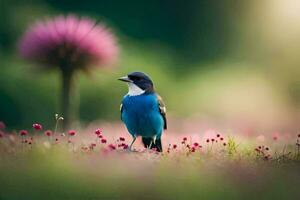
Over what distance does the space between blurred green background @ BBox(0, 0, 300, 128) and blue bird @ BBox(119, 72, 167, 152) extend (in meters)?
2.06

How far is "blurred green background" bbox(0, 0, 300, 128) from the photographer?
340 inches

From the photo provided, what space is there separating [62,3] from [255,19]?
2876mm

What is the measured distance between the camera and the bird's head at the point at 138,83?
458 cm

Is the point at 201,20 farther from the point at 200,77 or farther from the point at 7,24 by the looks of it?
the point at 7,24

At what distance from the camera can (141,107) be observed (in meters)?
4.65

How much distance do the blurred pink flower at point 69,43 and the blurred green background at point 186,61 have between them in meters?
0.28

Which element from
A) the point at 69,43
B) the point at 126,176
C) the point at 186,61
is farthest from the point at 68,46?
the point at 186,61

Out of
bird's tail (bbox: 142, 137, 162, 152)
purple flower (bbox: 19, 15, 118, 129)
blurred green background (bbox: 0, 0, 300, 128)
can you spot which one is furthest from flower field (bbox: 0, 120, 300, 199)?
blurred green background (bbox: 0, 0, 300, 128)

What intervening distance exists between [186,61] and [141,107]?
6.03 meters

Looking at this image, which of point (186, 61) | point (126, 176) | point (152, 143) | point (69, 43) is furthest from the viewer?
point (186, 61)

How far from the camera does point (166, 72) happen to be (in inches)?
384

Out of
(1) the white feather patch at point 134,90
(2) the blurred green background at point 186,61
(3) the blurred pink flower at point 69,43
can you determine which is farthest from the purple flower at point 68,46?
(1) the white feather patch at point 134,90

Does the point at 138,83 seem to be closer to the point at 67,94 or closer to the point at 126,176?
the point at 126,176

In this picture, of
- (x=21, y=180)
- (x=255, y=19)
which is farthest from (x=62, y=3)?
(x=21, y=180)
